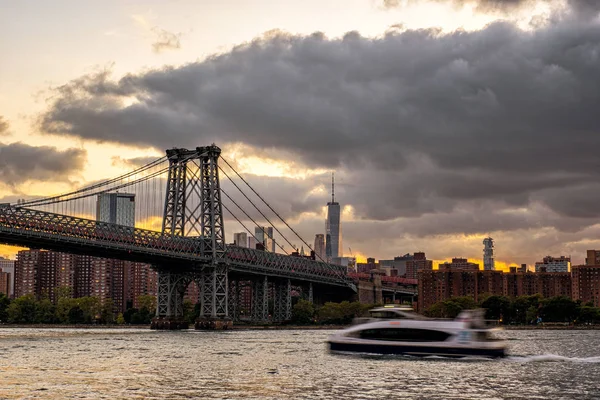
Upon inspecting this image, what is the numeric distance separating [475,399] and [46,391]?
825 inches

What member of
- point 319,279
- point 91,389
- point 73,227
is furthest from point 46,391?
point 319,279

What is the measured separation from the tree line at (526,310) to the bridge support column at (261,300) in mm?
36272

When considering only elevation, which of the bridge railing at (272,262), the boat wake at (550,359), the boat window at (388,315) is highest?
the bridge railing at (272,262)

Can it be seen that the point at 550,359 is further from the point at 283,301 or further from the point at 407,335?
the point at 283,301

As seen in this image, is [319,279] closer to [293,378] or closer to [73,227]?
[73,227]

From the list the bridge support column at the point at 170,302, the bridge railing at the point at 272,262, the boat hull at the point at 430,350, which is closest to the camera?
the boat hull at the point at 430,350

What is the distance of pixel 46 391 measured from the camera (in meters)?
42.7

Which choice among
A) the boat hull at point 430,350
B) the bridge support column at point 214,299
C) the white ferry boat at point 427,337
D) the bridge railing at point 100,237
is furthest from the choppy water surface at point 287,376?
the bridge support column at point 214,299

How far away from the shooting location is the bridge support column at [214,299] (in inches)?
5448

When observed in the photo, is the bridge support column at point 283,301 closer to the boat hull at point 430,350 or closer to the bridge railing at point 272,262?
the bridge railing at point 272,262

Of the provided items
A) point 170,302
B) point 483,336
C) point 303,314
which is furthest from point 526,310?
point 483,336

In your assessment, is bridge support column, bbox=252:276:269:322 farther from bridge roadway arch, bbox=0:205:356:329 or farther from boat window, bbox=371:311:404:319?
boat window, bbox=371:311:404:319

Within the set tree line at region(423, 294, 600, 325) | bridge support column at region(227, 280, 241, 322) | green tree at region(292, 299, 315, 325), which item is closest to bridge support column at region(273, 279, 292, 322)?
green tree at region(292, 299, 315, 325)

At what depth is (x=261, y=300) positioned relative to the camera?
17600cm
